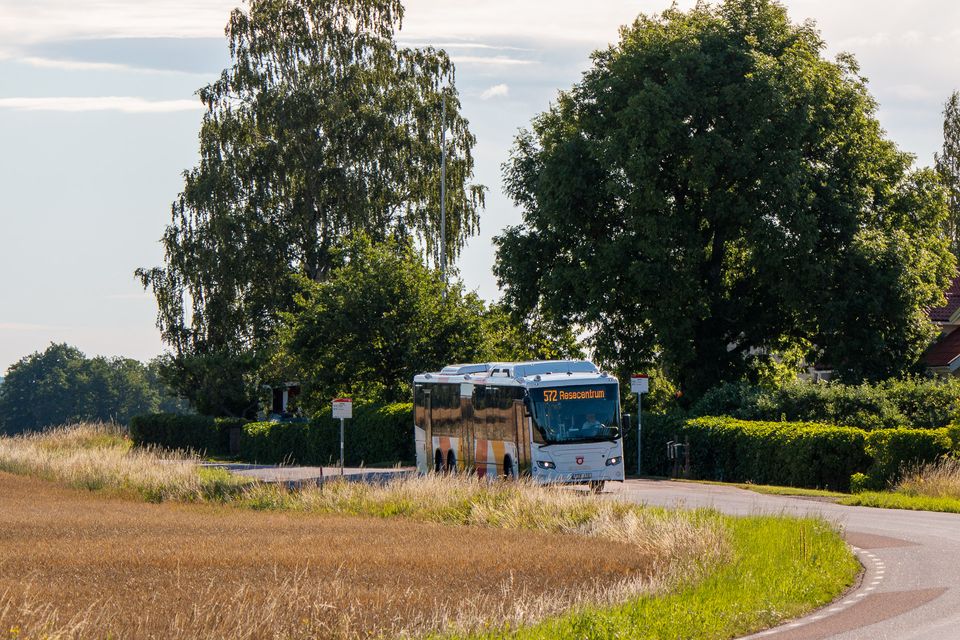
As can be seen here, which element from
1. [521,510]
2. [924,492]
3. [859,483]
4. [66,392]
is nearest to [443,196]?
[859,483]

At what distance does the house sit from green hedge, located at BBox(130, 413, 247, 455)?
3023 cm

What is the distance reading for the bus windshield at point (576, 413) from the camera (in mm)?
33156

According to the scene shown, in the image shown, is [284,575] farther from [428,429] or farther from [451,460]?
[428,429]

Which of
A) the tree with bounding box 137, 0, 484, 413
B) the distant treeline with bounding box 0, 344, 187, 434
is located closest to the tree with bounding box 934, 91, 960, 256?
the tree with bounding box 137, 0, 484, 413

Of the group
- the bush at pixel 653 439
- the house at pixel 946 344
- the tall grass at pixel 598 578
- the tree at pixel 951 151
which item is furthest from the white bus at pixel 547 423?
the tree at pixel 951 151

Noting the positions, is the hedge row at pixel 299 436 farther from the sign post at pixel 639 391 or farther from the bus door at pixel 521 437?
the bus door at pixel 521 437

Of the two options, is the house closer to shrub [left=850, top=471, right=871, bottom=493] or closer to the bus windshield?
shrub [left=850, top=471, right=871, bottom=493]

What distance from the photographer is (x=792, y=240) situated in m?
46.3

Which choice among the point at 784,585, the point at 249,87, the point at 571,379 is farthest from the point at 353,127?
the point at 784,585

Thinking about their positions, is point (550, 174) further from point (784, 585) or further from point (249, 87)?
point (784, 585)

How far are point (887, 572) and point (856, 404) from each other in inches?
877

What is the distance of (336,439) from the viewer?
52.4 meters

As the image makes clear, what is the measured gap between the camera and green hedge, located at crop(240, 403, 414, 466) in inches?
1912

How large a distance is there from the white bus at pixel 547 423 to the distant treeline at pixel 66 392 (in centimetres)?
12474
